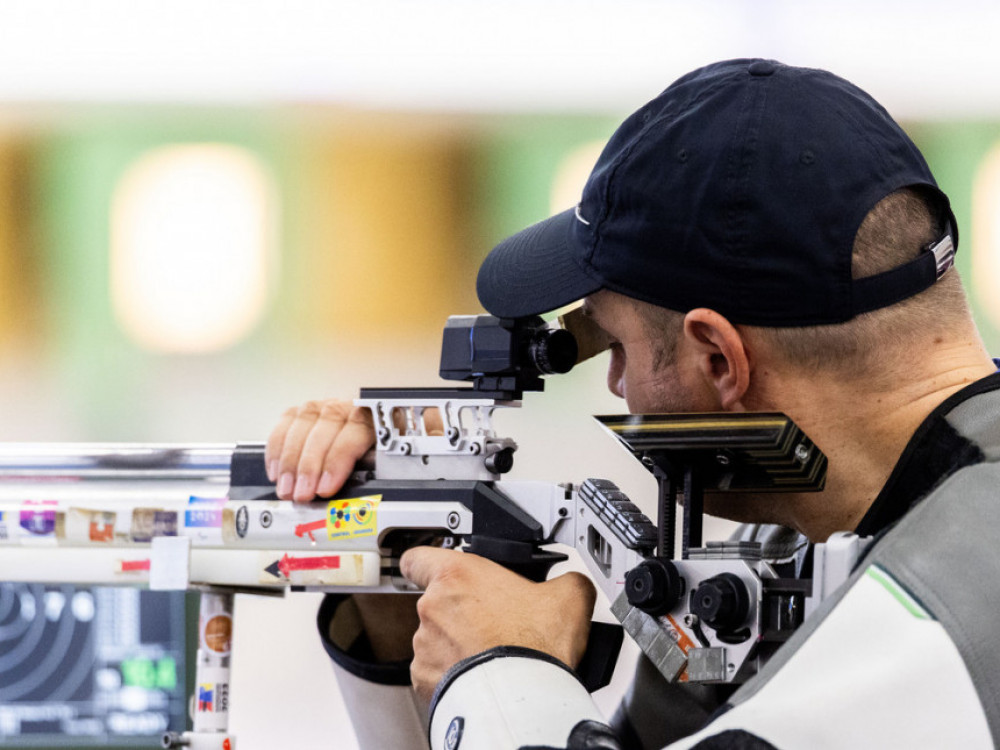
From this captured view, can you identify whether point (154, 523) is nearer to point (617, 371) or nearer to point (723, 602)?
point (617, 371)

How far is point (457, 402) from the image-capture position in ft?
3.38

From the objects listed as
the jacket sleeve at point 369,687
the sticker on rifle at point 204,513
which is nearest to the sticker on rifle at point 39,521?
the sticker on rifle at point 204,513

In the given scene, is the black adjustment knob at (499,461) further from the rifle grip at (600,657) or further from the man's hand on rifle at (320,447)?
the rifle grip at (600,657)

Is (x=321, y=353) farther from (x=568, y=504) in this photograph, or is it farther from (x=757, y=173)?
(x=757, y=173)

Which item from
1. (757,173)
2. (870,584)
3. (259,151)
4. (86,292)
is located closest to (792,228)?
(757,173)

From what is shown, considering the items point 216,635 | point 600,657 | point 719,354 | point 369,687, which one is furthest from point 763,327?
point 216,635

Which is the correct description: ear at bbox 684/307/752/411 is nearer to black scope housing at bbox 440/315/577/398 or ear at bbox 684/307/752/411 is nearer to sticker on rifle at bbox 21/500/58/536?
black scope housing at bbox 440/315/577/398

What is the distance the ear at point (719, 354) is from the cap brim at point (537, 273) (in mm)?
93

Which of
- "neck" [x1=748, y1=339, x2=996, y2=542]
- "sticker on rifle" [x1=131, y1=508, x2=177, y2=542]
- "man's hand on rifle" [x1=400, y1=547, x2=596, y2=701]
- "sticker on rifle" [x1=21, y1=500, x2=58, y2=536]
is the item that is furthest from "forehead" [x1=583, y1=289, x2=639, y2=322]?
"sticker on rifle" [x1=21, y1=500, x2=58, y2=536]

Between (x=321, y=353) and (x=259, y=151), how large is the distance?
41cm

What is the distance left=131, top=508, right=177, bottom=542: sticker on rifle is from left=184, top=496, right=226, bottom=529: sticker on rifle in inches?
0.6

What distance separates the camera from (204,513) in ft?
3.69

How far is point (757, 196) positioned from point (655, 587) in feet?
0.99

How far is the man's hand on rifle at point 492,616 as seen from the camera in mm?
855
